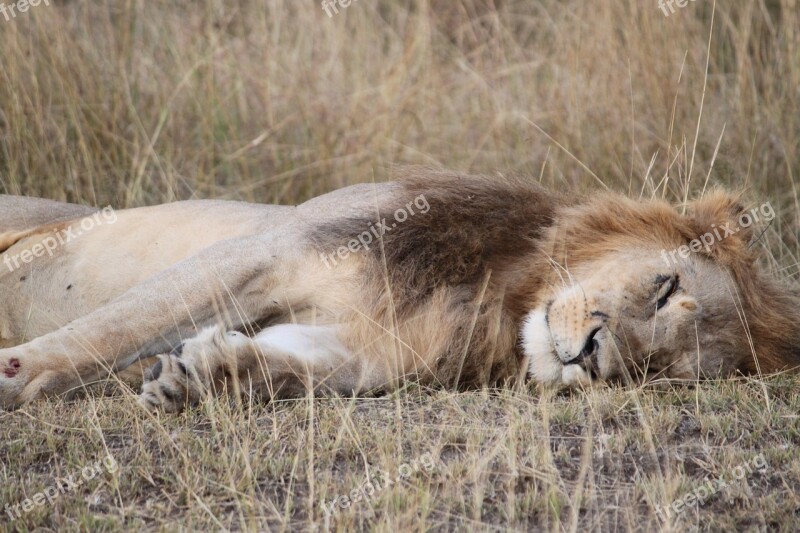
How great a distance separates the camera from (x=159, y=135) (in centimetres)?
618

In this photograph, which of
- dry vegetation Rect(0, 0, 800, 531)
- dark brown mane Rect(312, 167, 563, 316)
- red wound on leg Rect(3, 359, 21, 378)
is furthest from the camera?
dark brown mane Rect(312, 167, 563, 316)

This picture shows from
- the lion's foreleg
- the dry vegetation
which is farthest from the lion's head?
the lion's foreleg

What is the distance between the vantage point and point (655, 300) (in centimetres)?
341

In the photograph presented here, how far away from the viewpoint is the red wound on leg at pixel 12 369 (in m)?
3.30

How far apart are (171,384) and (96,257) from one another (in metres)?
1.10

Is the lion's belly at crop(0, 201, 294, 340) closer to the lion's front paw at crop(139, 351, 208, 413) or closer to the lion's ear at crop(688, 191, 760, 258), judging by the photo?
the lion's front paw at crop(139, 351, 208, 413)

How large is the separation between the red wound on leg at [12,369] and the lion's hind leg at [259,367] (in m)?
0.44

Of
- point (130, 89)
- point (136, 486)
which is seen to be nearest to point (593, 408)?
point (136, 486)

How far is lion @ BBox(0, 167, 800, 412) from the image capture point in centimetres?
334

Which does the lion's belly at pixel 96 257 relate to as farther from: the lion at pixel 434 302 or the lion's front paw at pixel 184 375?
the lion's front paw at pixel 184 375

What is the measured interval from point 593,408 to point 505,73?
420 centimetres

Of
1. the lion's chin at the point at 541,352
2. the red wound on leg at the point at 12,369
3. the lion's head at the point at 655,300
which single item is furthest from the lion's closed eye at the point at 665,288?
the red wound on leg at the point at 12,369

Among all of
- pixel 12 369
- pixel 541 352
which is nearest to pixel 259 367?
pixel 12 369

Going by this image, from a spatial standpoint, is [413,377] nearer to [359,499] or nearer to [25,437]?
[359,499]
